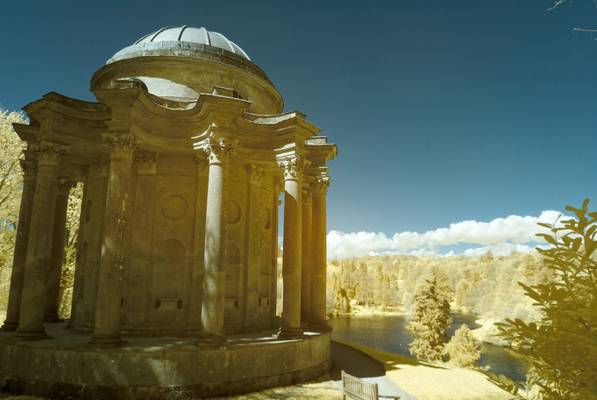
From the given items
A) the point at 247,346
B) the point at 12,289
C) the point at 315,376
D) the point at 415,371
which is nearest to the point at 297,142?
the point at 247,346

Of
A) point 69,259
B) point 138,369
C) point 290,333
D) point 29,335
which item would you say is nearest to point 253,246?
point 290,333

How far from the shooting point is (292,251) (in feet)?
41.9

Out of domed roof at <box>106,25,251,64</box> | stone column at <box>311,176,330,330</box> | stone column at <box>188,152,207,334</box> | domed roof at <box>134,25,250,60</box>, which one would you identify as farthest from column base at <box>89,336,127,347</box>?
domed roof at <box>134,25,250,60</box>

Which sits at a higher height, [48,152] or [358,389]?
[48,152]

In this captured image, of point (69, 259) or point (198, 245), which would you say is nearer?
point (198, 245)

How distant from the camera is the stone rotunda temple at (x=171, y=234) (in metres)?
10.1

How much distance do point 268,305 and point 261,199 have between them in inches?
169

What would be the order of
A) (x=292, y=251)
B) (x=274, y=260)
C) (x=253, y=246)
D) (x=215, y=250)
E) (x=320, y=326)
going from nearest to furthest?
(x=215, y=250), (x=292, y=251), (x=320, y=326), (x=253, y=246), (x=274, y=260)

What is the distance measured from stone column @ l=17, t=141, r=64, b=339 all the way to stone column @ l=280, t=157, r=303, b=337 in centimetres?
705

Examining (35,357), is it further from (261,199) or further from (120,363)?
(261,199)

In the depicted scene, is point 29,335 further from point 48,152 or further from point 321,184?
point 321,184

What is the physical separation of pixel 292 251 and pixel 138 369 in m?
5.49

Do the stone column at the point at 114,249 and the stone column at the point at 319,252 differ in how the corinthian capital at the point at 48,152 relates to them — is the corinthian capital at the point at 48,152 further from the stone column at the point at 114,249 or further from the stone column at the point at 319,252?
the stone column at the point at 319,252

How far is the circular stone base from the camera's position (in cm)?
952
